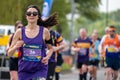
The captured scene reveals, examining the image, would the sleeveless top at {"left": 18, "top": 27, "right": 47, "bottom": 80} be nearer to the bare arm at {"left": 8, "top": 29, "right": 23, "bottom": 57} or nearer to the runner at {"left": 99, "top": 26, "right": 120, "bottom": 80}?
the bare arm at {"left": 8, "top": 29, "right": 23, "bottom": 57}

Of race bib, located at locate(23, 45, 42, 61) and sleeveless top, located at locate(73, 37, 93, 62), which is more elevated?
sleeveless top, located at locate(73, 37, 93, 62)

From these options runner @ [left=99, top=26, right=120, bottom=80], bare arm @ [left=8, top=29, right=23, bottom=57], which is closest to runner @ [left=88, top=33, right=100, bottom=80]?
runner @ [left=99, top=26, right=120, bottom=80]

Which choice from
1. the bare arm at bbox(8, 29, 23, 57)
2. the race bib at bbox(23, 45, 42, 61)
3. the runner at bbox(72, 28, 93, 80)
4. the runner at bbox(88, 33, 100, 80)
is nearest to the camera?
the bare arm at bbox(8, 29, 23, 57)

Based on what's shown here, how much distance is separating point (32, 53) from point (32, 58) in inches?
3.6

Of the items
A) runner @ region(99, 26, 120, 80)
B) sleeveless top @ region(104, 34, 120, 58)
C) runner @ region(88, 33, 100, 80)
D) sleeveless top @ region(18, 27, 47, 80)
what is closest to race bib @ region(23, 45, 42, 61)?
sleeveless top @ region(18, 27, 47, 80)

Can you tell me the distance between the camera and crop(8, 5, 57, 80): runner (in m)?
8.41

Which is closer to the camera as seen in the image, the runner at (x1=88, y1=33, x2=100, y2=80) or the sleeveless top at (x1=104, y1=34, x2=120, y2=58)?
the sleeveless top at (x1=104, y1=34, x2=120, y2=58)

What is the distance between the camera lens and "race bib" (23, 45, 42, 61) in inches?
334

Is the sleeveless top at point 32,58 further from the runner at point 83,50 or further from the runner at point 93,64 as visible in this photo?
the runner at point 93,64

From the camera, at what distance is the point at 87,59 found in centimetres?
1783

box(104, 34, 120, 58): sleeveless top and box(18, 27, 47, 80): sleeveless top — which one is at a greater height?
box(104, 34, 120, 58): sleeveless top

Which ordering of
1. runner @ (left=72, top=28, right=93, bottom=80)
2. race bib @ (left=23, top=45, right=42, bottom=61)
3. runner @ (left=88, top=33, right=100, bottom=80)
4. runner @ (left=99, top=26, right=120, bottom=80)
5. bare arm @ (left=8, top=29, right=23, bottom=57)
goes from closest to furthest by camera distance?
bare arm @ (left=8, top=29, right=23, bottom=57)
race bib @ (left=23, top=45, right=42, bottom=61)
runner @ (left=99, top=26, right=120, bottom=80)
runner @ (left=72, top=28, right=93, bottom=80)
runner @ (left=88, top=33, right=100, bottom=80)

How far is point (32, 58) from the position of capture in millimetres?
8508

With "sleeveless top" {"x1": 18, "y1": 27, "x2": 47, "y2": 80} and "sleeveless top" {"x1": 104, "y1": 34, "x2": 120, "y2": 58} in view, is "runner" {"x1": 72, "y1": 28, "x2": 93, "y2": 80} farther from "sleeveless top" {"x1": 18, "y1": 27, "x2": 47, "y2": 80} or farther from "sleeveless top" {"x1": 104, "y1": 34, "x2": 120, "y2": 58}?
"sleeveless top" {"x1": 18, "y1": 27, "x2": 47, "y2": 80}
